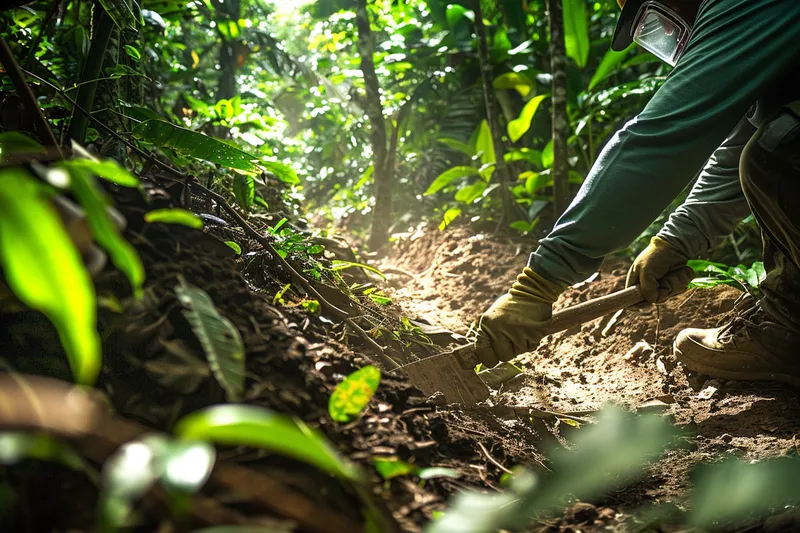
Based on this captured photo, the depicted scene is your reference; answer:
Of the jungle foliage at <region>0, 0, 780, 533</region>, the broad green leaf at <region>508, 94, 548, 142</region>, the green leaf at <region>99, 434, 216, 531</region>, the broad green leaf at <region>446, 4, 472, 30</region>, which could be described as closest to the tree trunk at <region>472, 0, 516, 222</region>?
the jungle foliage at <region>0, 0, 780, 533</region>

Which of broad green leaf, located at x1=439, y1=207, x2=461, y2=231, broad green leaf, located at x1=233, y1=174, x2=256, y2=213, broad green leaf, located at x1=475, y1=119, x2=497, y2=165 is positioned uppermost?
broad green leaf, located at x1=233, y1=174, x2=256, y2=213

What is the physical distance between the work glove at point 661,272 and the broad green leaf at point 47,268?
1.83m

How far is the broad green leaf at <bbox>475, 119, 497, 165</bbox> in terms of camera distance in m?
4.46

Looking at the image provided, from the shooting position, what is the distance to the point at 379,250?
5.28 m

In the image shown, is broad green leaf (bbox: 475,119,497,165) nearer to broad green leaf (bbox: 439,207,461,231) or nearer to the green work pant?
broad green leaf (bbox: 439,207,461,231)

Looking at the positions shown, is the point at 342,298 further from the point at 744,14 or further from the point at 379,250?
the point at 379,250

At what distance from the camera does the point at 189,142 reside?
1473 mm

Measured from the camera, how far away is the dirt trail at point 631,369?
4.65 feet

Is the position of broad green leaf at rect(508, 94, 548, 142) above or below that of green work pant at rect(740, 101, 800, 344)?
above

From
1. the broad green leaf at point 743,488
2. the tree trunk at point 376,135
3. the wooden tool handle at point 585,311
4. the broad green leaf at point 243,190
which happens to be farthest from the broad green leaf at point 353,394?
the tree trunk at point 376,135

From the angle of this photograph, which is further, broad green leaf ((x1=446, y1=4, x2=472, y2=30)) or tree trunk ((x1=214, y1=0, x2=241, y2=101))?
tree trunk ((x1=214, y1=0, x2=241, y2=101))

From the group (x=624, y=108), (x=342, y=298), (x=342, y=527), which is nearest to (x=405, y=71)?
(x=624, y=108)

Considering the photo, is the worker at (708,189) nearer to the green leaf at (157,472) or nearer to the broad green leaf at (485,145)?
the green leaf at (157,472)

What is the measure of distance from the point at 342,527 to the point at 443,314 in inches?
98.3
